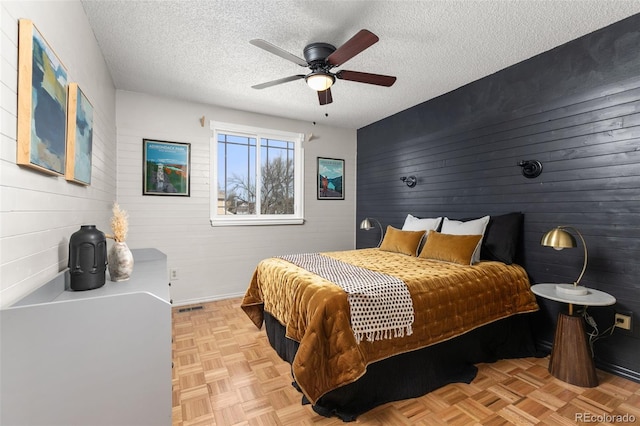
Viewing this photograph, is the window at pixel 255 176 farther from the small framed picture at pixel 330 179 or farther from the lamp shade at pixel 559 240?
the lamp shade at pixel 559 240

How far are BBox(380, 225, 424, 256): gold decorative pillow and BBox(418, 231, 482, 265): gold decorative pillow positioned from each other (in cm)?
22

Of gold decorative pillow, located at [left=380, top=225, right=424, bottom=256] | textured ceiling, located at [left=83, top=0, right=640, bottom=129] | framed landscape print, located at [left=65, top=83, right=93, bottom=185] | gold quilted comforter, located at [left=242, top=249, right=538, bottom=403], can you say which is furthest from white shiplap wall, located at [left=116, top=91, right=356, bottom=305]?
gold decorative pillow, located at [left=380, top=225, right=424, bottom=256]

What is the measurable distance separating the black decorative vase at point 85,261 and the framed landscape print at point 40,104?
1.11 feet

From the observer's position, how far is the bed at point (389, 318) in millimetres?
1723

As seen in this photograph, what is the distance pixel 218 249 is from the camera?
397 cm

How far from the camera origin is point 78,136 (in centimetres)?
182

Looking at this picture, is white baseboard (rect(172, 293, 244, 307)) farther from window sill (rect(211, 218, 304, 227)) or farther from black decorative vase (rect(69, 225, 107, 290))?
black decorative vase (rect(69, 225, 107, 290))

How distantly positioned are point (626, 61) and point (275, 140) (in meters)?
3.73

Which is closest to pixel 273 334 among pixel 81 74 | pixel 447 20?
pixel 81 74

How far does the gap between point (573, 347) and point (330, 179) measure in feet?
11.7

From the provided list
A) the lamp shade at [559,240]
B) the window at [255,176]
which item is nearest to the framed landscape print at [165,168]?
the window at [255,176]

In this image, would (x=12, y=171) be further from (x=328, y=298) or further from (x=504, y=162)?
(x=504, y=162)

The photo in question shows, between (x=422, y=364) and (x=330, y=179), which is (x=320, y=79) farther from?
(x=330, y=179)

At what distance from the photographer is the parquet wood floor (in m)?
1.72
